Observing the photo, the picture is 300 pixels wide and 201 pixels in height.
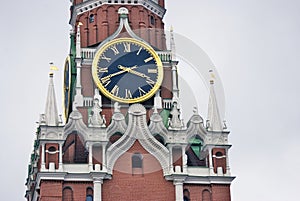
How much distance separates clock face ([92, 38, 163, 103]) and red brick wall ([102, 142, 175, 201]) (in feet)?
9.82

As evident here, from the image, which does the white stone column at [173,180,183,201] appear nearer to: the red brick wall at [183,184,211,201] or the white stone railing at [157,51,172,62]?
the red brick wall at [183,184,211,201]

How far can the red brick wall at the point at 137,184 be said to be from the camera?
174 ft

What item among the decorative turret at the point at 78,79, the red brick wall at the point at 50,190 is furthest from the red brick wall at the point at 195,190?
the decorative turret at the point at 78,79

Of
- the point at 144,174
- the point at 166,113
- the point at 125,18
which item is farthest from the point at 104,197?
the point at 125,18

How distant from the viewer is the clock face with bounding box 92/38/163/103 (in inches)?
2188

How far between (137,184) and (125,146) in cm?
184

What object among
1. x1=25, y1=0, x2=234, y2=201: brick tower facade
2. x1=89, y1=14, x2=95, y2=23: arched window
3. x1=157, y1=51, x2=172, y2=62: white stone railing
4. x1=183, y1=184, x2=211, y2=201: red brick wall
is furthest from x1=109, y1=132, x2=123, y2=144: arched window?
x1=89, y1=14, x2=95, y2=23: arched window

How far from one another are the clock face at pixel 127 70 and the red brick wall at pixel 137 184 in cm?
299

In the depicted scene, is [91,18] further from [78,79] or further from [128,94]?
[128,94]

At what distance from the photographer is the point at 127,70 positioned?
183 feet

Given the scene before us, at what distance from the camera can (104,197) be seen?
52.7 m

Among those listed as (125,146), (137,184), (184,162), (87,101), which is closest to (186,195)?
(184,162)

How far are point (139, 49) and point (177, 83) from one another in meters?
2.44

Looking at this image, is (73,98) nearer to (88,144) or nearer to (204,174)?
(88,144)
